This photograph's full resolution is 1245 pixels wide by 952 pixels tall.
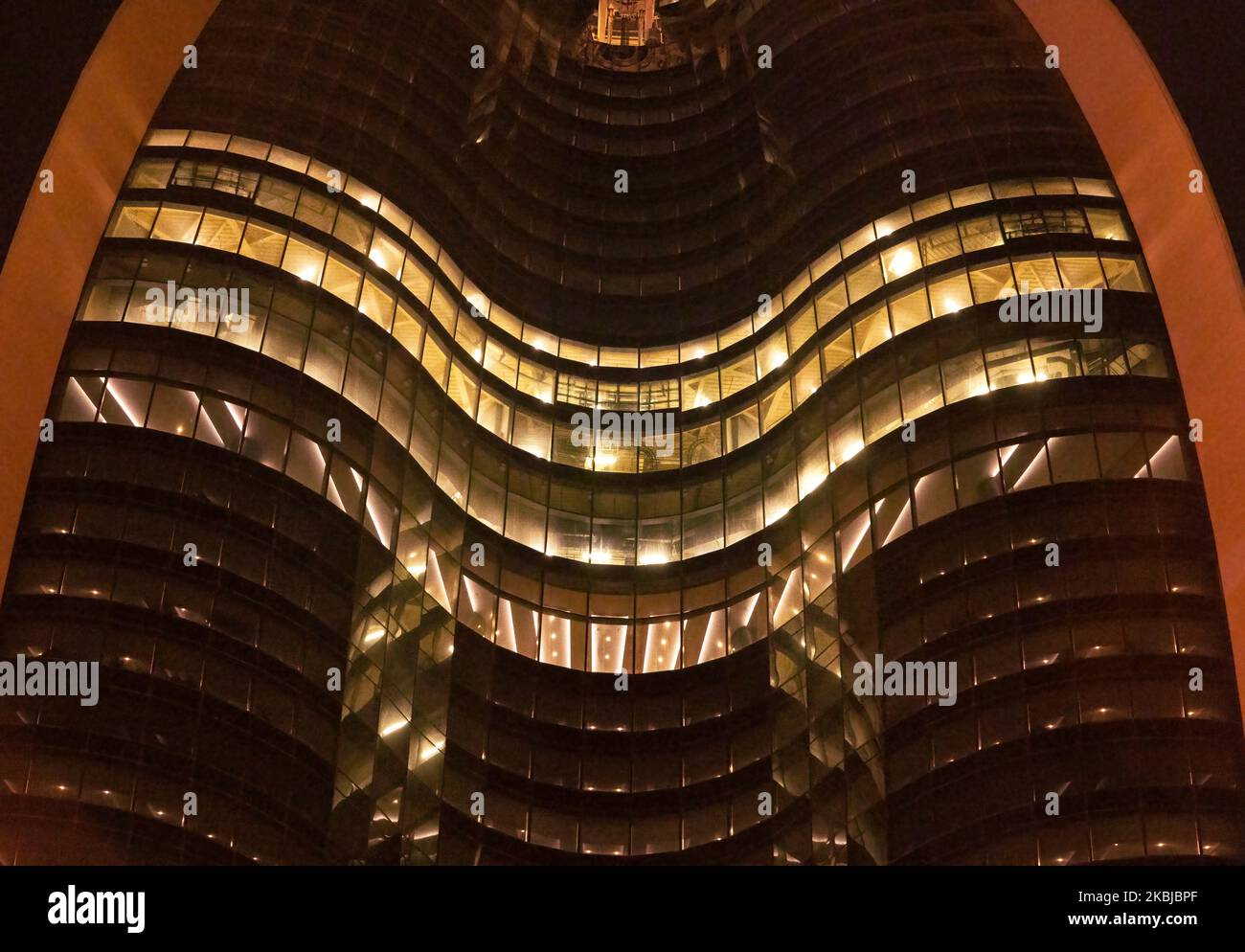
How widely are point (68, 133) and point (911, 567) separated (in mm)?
18484

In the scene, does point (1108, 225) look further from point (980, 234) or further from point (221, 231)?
point (221, 231)

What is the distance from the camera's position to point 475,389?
36781 mm

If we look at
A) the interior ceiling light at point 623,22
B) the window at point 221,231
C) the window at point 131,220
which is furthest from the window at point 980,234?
the window at point 131,220

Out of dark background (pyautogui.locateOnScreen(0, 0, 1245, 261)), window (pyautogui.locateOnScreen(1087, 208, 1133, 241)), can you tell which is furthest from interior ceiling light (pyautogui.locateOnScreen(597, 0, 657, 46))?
dark background (pyautogui.locateOnScreen(0, 0, 1245, 261))

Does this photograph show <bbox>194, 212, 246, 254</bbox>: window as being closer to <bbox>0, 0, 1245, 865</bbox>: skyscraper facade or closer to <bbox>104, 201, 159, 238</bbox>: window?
<bbox>0, 0, 1245, 865</bbox>: skyscraper facade

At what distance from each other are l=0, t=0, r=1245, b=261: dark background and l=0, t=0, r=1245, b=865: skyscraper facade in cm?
815

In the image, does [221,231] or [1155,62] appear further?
[221,231]

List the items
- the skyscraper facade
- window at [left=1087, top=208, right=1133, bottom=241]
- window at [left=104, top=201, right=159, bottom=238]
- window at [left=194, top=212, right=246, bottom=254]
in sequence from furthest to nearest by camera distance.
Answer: window at [left=194, top=212, right=246, bottom=254]
window at [left=1087, top=208, right=1133, bottom=241]
window at [left=104, top=201, right=159, bottom=238]
the skyscraper facade

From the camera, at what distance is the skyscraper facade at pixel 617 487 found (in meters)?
28.0

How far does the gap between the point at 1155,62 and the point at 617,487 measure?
1672cm

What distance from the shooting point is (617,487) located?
36281mm

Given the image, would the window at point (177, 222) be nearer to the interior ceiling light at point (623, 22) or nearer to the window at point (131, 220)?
the window at point (131, 220)

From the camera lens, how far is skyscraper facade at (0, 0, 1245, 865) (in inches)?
1102

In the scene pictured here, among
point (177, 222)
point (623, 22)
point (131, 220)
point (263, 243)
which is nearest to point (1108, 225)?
point (623, 22)
